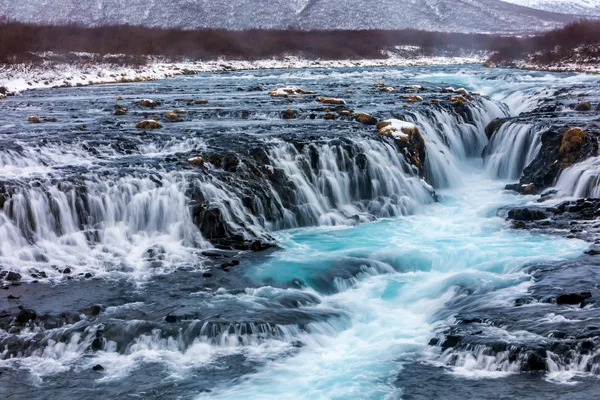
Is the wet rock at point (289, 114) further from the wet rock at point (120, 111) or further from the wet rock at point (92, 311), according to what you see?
the wet rock at point (92, 311)

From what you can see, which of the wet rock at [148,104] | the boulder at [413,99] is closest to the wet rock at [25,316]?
the wet rock at [148,104]

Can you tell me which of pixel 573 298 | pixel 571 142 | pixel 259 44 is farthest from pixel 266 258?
pixel 259 44

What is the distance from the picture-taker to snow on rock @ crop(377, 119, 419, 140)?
68.7ft

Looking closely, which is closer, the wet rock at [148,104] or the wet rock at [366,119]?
the wet rock at [366,119]

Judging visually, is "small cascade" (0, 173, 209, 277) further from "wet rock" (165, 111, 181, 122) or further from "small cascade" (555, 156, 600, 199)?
"small cascade" (555, 156, 600, 199)

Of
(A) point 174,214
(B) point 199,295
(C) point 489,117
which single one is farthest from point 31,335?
(C) point 489,117

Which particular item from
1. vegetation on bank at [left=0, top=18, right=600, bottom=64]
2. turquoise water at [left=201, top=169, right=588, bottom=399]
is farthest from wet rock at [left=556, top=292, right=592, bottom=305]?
vegetation on bank at [left=0, top=18, right=600, bottom=64]

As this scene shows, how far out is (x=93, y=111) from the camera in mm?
26391

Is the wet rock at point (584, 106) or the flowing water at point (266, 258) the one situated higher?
the wet rock at point (584, 106)

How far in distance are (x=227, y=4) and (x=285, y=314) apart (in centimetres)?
14947

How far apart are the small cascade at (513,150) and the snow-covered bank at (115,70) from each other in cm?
2637

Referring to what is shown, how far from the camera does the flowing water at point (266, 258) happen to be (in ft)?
29.8

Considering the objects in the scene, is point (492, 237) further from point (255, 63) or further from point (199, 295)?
point (255, 63)

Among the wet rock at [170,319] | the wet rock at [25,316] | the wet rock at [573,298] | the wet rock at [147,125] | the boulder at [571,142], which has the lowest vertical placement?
the wet rock at [573,298]
